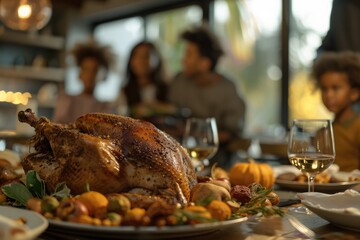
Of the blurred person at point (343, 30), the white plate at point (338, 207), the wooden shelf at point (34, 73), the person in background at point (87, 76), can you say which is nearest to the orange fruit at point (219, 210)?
the white plate at point (338, 207)

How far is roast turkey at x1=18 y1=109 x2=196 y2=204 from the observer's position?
0.78m

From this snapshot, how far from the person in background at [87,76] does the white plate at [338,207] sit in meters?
2.62

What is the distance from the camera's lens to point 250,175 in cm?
116

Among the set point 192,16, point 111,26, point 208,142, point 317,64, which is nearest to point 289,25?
point 192,16

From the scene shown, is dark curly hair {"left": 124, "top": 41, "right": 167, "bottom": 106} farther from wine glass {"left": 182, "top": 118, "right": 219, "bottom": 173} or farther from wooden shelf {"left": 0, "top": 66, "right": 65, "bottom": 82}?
wooden shelf {"left": 0, "top": 66, "right": 65, "bottom": 82}

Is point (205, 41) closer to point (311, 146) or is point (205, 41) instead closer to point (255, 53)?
point (255, 53)

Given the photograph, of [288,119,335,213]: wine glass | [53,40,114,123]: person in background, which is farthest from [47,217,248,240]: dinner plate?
[53,40,114,123]: person in background

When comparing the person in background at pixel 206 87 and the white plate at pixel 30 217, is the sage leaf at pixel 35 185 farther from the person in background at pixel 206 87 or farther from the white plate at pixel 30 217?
the person in background at pixel 206 87

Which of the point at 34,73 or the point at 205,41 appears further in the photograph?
the point at 34,73

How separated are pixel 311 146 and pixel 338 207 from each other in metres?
0.17

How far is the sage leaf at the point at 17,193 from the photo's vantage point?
77 centimetres

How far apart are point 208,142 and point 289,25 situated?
3063 millimetres

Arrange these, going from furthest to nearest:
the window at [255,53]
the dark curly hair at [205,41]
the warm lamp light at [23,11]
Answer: the window at [255,53] → the dark curly hair at [205,41] → the warm lamp light at [23,11]

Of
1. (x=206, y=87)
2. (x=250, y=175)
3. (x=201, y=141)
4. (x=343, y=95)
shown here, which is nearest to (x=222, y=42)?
(x=206, y=87)
